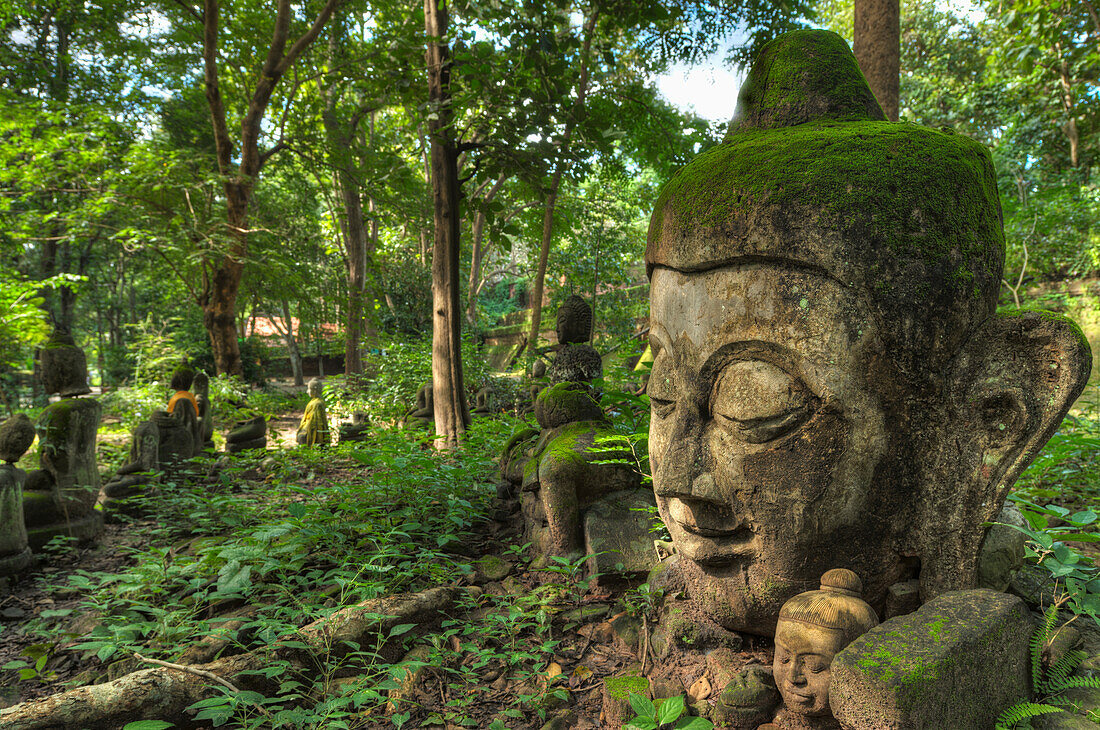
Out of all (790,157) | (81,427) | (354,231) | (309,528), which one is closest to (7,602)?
(81,427)

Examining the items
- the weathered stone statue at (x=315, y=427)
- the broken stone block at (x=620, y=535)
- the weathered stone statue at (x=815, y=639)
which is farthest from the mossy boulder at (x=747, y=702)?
the weathered stone statue at (x=315, y=427)

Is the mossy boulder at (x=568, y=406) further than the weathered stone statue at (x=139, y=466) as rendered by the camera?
No

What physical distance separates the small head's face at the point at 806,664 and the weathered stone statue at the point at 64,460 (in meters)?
5.60

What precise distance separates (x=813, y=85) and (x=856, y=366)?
125 centimetres

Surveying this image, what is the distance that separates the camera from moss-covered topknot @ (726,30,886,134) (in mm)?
2215

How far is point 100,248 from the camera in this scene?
18.5 meters

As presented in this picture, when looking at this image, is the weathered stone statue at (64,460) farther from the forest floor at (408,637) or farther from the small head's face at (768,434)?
the small head's face at (768,434)

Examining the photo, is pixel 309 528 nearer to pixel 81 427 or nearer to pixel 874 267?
pixel 81 427

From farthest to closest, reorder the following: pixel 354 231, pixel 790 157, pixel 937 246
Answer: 1. pixel 354 231
2. pixel 790 157
3. pixel 937 246

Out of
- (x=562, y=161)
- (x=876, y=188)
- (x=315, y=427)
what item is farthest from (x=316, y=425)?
(x=876, y=188)

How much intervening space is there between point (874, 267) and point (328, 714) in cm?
248

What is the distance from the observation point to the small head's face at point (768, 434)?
1.76 m

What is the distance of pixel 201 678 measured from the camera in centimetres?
227

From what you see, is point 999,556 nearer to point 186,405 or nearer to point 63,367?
point 63,367
